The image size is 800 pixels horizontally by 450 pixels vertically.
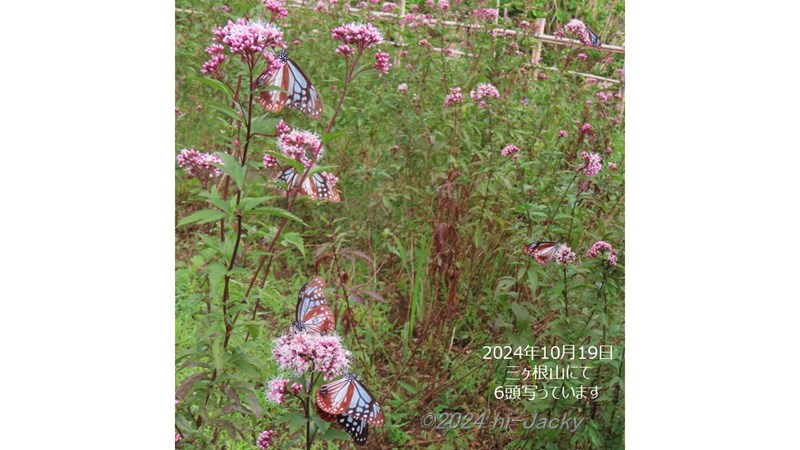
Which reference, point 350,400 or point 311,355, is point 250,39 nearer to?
point 311,355

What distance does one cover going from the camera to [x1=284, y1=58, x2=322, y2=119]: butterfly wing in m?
2.98

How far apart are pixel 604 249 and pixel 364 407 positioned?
3.32 ft

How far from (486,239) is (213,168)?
1.05m

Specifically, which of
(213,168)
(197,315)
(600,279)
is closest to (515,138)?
(600,279)

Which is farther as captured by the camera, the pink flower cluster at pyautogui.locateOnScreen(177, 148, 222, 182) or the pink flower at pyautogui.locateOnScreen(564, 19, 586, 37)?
the pink flower at pyautogui.locateOnScreen(564, 19, 586, 37)

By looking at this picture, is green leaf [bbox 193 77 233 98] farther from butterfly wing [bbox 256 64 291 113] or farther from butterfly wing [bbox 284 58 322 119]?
butterfly wing [bbox 284 58 322 119]

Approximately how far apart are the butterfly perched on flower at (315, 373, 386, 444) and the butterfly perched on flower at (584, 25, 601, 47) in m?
1.57

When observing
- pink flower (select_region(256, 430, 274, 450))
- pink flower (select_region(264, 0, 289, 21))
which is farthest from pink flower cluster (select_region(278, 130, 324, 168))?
pink flower (select_region(256, 430, 274, 450))

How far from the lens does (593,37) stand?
3330 mm

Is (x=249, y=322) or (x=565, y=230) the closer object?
(x=249, y=322)

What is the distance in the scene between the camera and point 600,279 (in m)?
3.05

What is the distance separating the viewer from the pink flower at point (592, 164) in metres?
3.22

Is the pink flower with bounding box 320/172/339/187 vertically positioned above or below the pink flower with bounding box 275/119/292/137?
below

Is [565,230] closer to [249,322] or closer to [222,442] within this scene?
[249,322]
